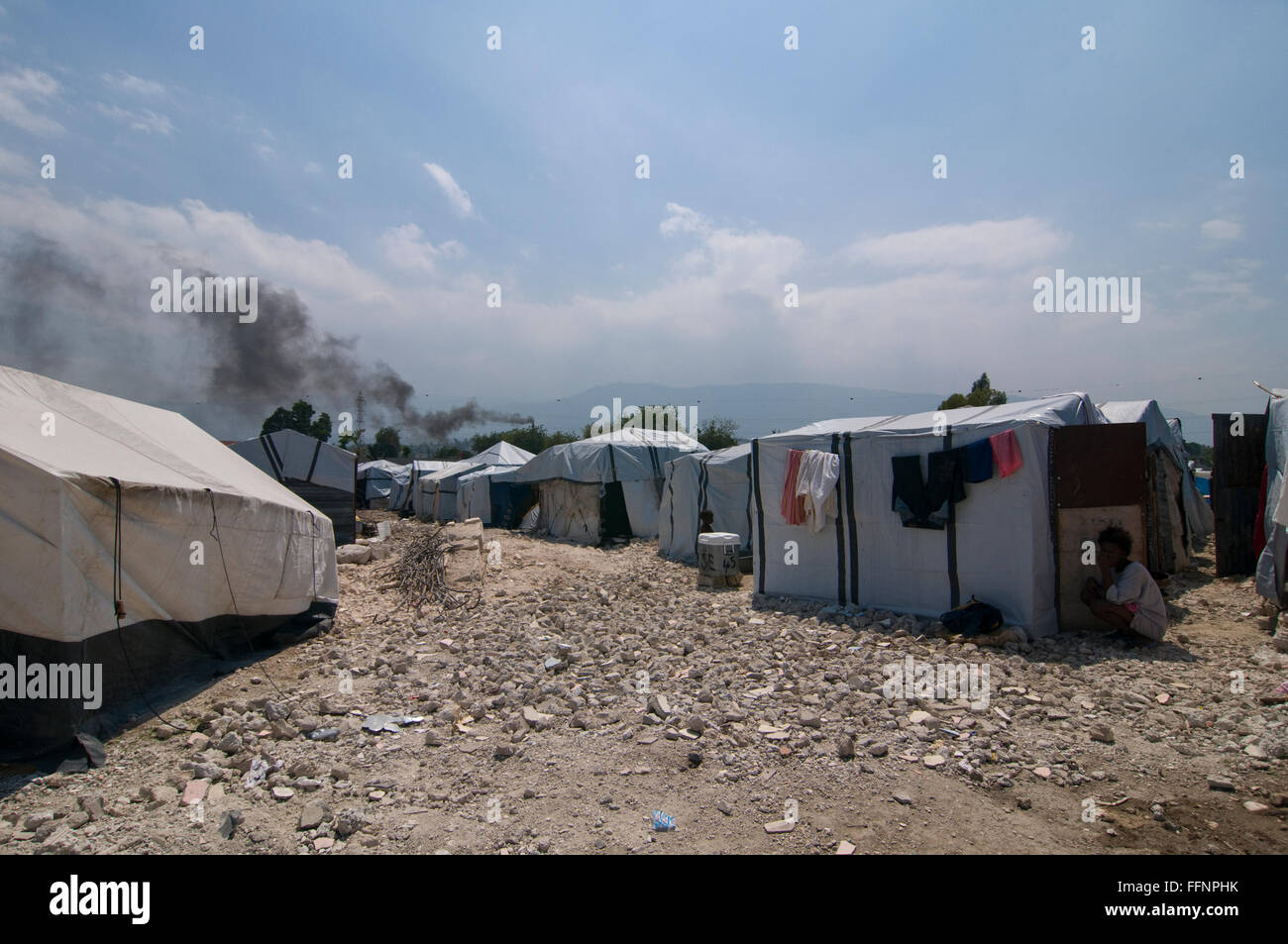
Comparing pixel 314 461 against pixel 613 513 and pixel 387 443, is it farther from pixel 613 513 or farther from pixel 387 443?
pixel 387 443

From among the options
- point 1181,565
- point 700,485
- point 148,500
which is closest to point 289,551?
point 148,500

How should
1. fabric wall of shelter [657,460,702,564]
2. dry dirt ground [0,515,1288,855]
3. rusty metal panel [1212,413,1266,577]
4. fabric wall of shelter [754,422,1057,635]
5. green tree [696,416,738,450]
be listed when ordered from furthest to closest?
green tree [696,416,738,450], fabric wall of shelter [657,460,702,564], rusty metal panel [1212,413,1266,577], fabric wall of shelter [754,422,1057,635], dry dirt ground [0,515,1288,855]

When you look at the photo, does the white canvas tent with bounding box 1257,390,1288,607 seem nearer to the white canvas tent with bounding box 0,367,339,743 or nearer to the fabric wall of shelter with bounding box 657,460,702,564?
the fabric wall of shelter with bounding box 657,460,702,564

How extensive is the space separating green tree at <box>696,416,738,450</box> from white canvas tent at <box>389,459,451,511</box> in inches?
932

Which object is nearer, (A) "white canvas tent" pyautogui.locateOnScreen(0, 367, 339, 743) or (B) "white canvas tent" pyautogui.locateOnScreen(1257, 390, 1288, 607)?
(A) "white canvas tent" pyautogui.locateOnScreen(0, 367, 339, 743)

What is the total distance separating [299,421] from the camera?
55.5m

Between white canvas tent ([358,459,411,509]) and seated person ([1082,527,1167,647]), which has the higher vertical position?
white canvas tent ([358,459,411,509])

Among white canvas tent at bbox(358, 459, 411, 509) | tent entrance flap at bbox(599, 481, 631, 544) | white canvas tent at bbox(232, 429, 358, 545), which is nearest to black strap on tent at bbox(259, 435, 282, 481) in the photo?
white canvas tent at bbox(232, 429, 358, 545)

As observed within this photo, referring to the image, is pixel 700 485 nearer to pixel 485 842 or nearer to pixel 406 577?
pixel 406 577

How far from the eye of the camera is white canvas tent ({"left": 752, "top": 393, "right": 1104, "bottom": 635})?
23.9 feet

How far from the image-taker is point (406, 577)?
11.4 metres

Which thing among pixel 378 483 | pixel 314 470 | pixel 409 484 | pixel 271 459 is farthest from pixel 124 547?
pixel 378 483

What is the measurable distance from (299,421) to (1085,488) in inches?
A: 2338
